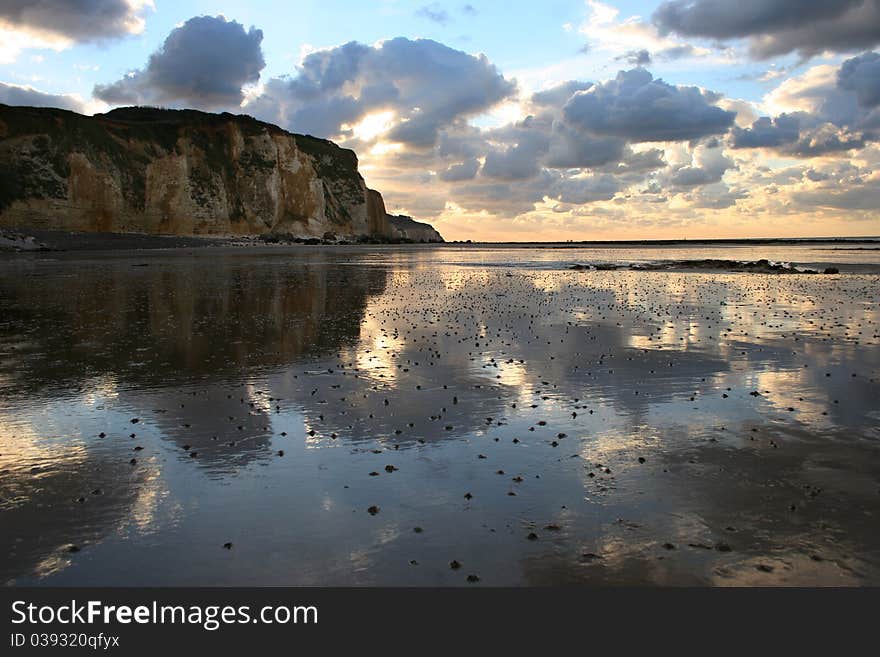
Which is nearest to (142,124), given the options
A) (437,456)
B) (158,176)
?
(158,176)

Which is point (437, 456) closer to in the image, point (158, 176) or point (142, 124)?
point (158, 176)

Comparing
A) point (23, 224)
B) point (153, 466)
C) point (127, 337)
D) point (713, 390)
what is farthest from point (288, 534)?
point (23, 224)

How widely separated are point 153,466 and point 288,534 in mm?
3024

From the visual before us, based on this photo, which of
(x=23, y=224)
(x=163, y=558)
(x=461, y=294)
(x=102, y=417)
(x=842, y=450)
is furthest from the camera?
(x=23, y=224)

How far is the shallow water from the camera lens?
589cm

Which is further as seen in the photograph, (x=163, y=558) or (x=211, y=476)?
(x=211, y=476)

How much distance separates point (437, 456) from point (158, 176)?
125 meters

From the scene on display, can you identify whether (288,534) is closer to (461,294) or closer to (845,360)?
(845,360)

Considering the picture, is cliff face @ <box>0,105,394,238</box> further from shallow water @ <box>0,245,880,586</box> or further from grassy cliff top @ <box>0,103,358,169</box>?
shallow water @ <box>0,245,880,586</box>

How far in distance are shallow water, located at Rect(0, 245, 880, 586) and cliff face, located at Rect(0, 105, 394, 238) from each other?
→ 94.2 metres

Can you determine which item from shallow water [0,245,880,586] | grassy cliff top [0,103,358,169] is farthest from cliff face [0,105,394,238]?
shallow water [0,245,880,586]

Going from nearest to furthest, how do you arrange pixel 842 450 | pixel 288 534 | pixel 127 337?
pixel 288 534 → pixel 842 450 → pixel 127 337

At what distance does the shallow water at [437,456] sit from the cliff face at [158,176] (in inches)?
3708

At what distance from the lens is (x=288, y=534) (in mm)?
6344
